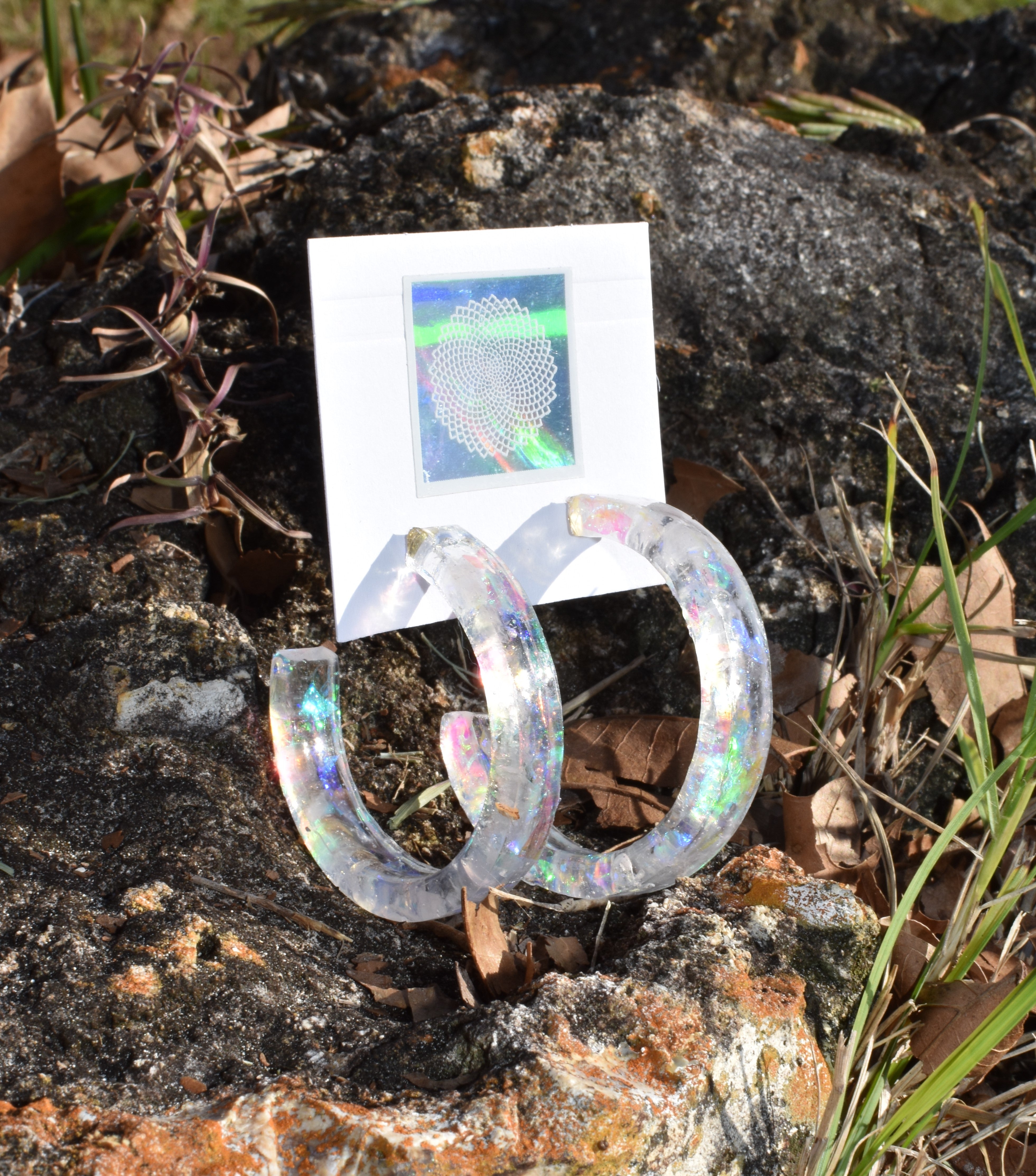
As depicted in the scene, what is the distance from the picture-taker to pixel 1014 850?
1.38m

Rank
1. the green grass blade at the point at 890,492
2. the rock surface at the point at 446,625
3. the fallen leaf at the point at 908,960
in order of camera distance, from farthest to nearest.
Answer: the green grass blade at the point at 890,492 < the fallen leaf at the point at 908,960 < the rock surface at the point at 446,625

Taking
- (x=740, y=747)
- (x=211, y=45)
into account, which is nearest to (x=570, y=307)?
(x=740, y=747)

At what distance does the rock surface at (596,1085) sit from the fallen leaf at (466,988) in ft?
0.20

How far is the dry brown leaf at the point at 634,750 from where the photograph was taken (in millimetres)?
1438

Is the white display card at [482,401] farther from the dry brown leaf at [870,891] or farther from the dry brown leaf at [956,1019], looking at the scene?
the dry brown leaf at [956,1019]

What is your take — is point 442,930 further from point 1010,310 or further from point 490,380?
point 1010,310

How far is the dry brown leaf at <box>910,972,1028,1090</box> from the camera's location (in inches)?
43.3

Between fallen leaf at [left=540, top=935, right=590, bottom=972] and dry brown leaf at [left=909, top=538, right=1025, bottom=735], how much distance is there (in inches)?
26.9

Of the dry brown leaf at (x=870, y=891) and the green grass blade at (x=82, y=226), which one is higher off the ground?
the green grass blade at (x=82, y=226)

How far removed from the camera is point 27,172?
72.1 inches

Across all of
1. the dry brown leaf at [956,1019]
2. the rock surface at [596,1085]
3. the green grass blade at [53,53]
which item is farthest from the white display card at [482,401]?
the green grass blade at [53,53]

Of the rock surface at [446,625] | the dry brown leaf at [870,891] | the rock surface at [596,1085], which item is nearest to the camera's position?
the rock surface at [596,1085]

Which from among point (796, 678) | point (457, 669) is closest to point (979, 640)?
point (796, 678)

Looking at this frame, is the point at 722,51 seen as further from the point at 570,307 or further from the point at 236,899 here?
the point at 236,899
